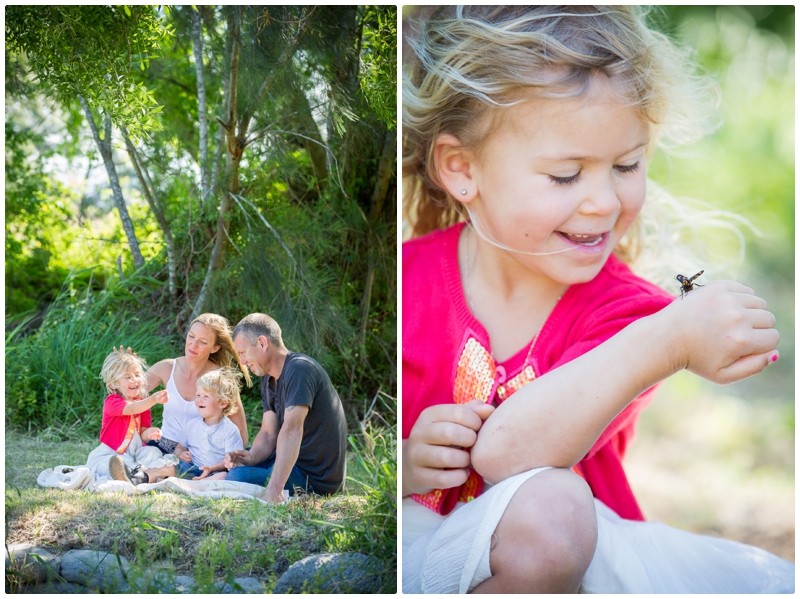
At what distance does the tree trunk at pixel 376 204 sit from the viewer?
176 cm

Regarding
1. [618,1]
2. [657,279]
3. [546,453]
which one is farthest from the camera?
[657,279]

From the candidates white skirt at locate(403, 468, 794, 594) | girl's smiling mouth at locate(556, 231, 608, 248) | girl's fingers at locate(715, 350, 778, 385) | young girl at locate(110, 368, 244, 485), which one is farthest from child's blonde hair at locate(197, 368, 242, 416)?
girl's fingers at locate(715, 350, 778, 385)

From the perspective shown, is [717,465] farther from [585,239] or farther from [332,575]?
[332,575]

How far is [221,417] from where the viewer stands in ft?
5.57

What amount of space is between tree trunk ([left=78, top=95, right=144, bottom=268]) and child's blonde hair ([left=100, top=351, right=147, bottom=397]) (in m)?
0.24

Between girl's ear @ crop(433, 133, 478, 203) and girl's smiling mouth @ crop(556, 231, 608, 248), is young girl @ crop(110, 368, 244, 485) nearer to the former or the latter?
girl's ear @ crop(433, 133, 478, 203)

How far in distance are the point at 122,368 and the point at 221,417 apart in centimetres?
26

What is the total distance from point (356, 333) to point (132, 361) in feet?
1.78

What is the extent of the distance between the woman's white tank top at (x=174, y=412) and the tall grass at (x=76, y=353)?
87mm

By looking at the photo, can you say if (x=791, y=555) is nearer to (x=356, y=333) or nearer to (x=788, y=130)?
(x=788, y=130)

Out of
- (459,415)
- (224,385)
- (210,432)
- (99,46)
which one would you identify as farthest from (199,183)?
(459,415)

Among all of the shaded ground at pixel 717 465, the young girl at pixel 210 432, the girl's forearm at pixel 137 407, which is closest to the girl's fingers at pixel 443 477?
the young girl at pixel 210 432

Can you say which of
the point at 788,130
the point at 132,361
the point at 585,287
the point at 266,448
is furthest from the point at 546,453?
the point at 788,130

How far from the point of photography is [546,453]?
155cm
